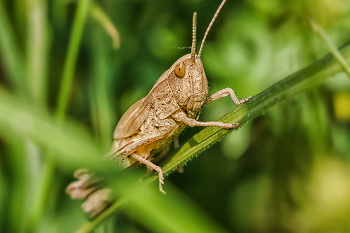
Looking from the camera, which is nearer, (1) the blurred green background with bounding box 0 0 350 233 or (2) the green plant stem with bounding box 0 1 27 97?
(1) the blurred green background with bounding box 0 0 350 233

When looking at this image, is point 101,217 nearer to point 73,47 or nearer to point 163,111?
point 163,111

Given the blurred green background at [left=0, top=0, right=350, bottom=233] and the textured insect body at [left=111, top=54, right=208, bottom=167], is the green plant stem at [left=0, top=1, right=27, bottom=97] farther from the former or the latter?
the textured insect body at [left=111, top=54, right=208, bottom=167]

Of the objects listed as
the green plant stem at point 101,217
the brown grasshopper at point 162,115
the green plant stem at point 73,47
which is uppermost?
the green plant stem at point 73,47

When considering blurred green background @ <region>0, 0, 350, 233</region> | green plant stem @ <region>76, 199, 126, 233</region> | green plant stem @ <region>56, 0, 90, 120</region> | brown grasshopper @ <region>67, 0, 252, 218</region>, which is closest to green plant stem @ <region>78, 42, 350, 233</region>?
green plant stem @ <region>76, 199, 126, 233</region>

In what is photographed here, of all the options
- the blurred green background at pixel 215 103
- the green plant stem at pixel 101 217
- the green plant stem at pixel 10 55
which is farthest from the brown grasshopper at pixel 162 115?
the green plant stem at pixel 10 55

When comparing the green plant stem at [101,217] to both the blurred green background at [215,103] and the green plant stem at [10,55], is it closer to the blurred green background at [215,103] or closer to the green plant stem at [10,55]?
the blurred green background at [215,103]

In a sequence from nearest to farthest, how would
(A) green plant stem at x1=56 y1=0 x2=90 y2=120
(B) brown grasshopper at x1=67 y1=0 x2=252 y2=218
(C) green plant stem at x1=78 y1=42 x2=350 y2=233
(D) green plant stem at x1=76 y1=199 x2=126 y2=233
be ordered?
1. (C) green plant stem at x1=78 y1=42 x2=350 y2=233
2. (D) green plant stem at x1=76 y1=199 x2=126 y2=233
3. (B) brown grasshopper at x1=67 y1=0 x2=252 y2=218
4. (A) green plant stem at x1=56 y1=0 x2=90 y2=120
